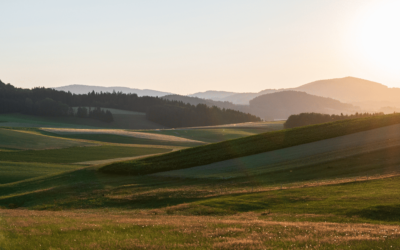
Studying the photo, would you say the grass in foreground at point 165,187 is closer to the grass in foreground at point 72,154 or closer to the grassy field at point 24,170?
the grassy field at point 24,170

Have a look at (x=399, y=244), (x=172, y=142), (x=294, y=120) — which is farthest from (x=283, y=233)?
(x=294, y=120)

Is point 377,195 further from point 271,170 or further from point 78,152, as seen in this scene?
point 78,152

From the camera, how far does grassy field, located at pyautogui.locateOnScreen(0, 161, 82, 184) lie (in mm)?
57741

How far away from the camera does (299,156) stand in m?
52.6

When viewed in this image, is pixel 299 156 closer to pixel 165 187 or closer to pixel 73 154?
pixel 165 187

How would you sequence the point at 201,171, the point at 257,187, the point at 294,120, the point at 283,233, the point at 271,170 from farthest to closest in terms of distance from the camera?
1. the point at 294,120
2. the point at 201,171
3. the point at 271,170
4. the point at 257,187
5. the point at 283,233

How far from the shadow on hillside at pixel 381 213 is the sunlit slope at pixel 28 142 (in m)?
81.8

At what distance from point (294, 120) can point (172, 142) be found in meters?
52.7

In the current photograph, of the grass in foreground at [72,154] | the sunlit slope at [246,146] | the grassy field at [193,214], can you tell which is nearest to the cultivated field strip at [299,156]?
the sunlit slope at [246,146]

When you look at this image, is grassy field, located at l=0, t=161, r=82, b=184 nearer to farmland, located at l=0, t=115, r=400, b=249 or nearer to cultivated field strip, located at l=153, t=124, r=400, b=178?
farmland, located at l=0, t=115, r=400, b=249

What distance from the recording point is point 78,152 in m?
87.6

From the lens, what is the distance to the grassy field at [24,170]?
57.7 meters

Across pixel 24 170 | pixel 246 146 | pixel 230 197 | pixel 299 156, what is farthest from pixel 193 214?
pixel 24 170

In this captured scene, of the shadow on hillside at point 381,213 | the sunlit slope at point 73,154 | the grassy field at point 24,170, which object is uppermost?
the shadow on hillside at point 381,213
